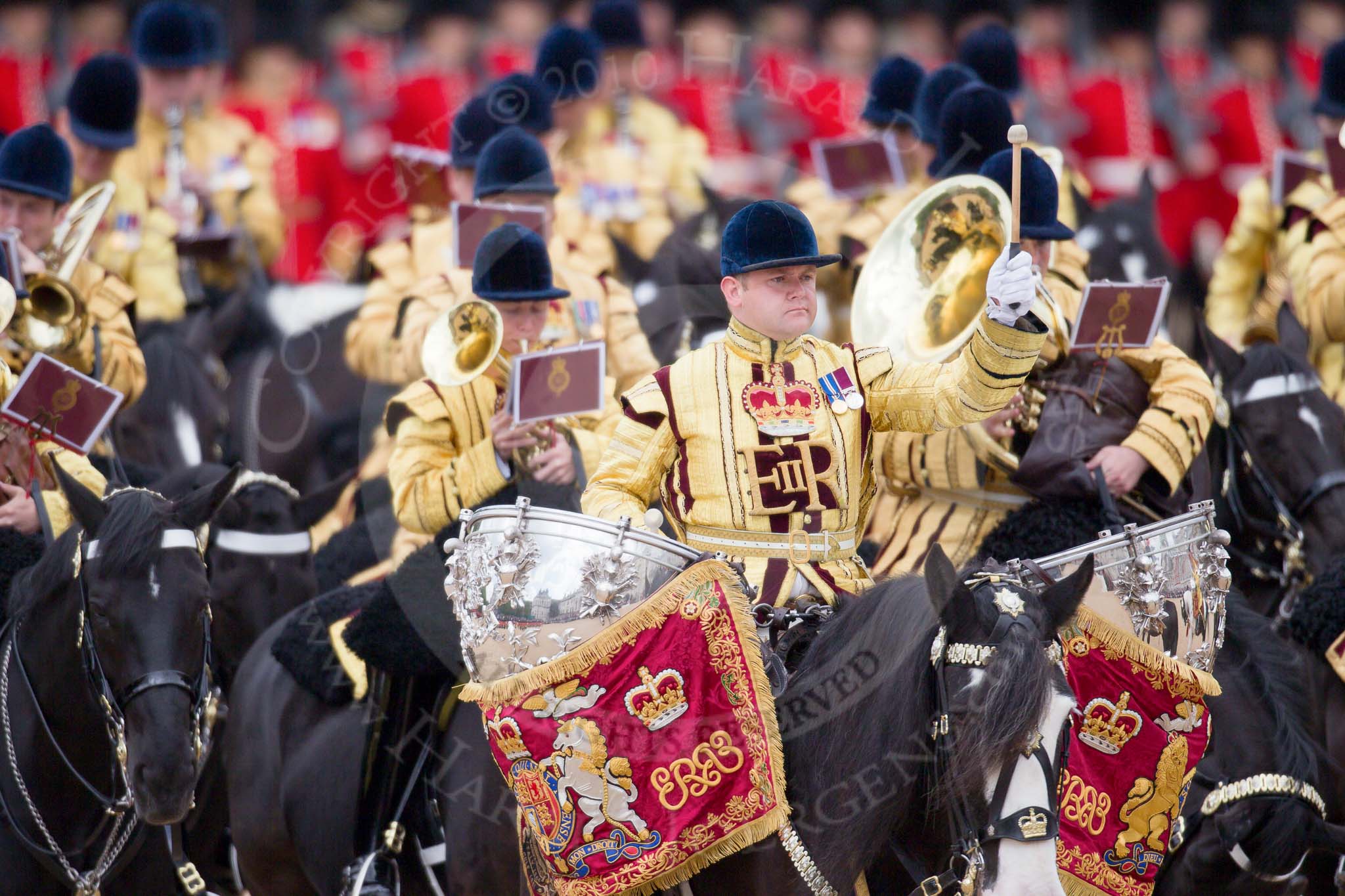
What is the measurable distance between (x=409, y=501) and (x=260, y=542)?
1.63m

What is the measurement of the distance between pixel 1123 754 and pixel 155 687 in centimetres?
255

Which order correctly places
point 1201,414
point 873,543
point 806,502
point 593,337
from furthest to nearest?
point 593,337
point 873,543
point 1201,414
point 806,502

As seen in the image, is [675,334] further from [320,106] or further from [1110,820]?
[320,106]

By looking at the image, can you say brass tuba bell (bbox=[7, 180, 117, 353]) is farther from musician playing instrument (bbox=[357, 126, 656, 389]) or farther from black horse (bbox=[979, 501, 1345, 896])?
black horse (bbox=[979, 501, 1345, 896])

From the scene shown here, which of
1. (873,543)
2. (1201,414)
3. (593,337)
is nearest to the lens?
(1201,414)

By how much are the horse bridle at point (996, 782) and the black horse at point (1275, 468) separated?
3081 millimetres

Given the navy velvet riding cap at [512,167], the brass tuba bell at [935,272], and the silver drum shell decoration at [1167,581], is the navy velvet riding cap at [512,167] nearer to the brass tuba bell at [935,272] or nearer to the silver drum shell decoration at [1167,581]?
the brass tuba bell at [935,272]

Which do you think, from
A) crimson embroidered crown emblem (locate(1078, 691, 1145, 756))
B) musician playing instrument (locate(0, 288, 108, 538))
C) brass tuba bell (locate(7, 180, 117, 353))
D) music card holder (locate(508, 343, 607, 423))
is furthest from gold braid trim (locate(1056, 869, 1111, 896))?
brass tuba bell (locate(7, 180, 117, 353))

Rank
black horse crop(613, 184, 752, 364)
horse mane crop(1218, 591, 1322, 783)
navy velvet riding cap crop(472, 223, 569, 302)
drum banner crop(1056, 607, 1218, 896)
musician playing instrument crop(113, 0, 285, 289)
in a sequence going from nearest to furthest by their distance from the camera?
drum banner crop(1056, 607, 1218, 896) → horse mane crop(1218, 591, 1322, 783) → navy velvet riding cap crop(472, 223, 569, 302) → black horse crop(613, 184, 752, 364) → musician playing instrument crop(113, 0, 285, 289)

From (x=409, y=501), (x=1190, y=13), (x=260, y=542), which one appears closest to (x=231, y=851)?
(x=260, y=542)

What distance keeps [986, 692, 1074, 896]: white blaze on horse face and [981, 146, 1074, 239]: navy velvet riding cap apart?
2.28 metres

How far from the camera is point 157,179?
1122 centimetres

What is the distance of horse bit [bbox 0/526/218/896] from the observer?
5578 mm

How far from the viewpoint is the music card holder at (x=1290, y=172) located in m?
8.95
